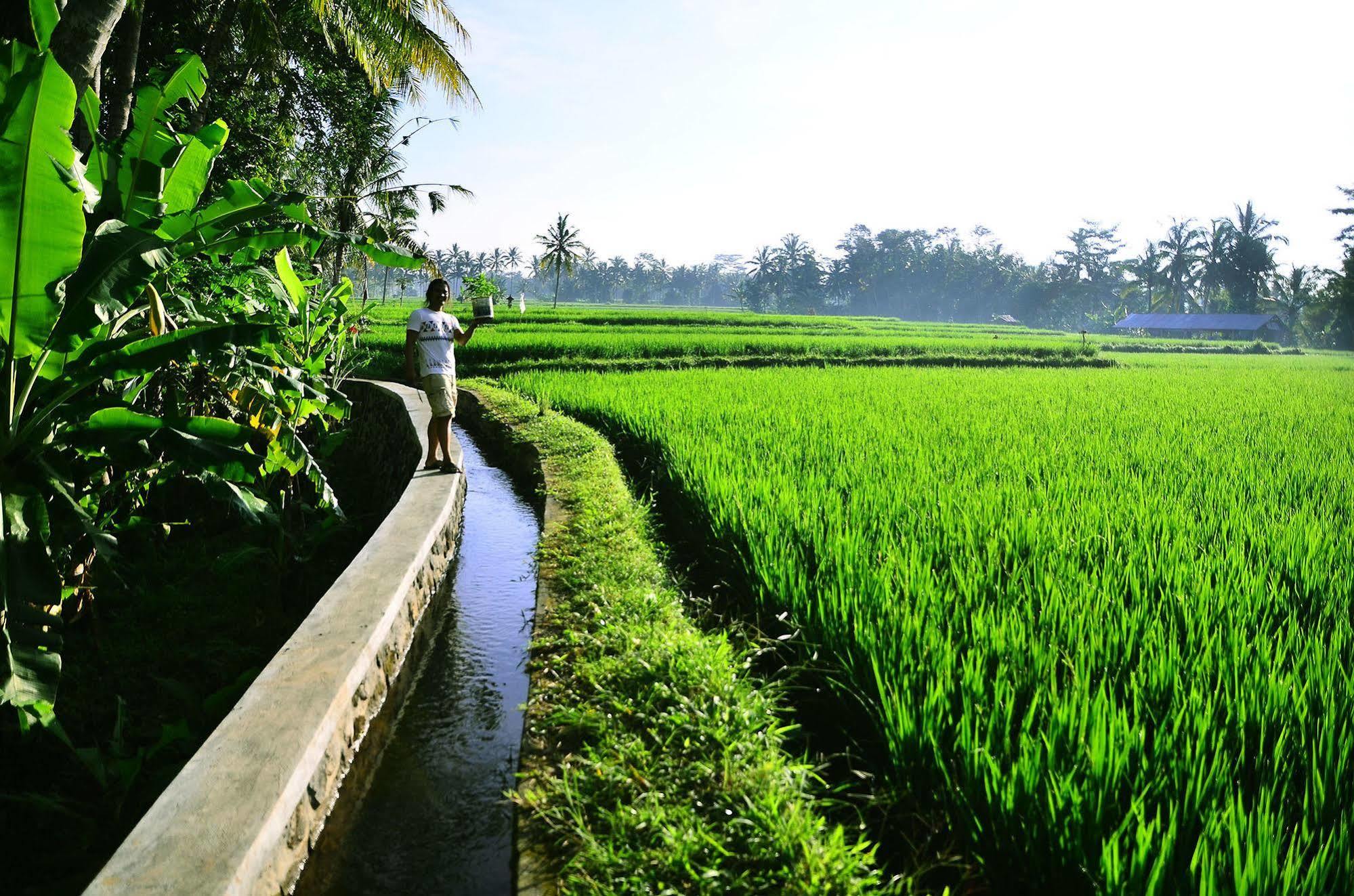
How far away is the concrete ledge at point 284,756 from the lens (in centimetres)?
137

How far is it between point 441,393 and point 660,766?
3312 millimetres

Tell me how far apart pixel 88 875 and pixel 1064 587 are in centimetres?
281

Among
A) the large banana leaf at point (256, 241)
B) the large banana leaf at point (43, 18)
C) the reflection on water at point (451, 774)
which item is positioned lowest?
the reflection on water at point (451, 774)

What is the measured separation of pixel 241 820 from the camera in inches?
58.7

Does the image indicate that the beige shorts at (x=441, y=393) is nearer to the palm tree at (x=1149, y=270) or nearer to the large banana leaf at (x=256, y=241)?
the large banana leaf at (x=256, y=241)

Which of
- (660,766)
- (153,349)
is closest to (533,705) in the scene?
(660,766)

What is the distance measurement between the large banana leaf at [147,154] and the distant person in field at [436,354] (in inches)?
79.9

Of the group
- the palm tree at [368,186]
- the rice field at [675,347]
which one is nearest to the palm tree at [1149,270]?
the rice field at [675,347]

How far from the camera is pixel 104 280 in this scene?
6.57ft

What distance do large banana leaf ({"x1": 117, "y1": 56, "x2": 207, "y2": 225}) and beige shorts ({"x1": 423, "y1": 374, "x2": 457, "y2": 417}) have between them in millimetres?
2166

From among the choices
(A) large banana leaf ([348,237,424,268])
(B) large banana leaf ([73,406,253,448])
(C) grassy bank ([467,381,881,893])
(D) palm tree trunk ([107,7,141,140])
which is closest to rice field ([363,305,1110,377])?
(D) palm tree trunk ([107,7,141,140])

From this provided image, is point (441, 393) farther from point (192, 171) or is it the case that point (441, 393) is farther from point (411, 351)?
point (192, 171)

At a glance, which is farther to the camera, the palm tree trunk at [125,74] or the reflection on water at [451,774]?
the palm tree trunk at [125,74]

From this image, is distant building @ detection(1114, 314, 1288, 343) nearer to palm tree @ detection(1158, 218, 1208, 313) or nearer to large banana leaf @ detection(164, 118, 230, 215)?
palm tree @ detection(1158, 218, 1208, 313)
